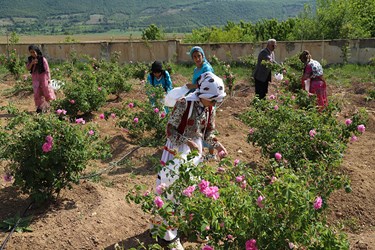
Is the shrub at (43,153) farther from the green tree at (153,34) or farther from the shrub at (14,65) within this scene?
the green tree at (153,34)

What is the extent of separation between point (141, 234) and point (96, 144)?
3.29 feet

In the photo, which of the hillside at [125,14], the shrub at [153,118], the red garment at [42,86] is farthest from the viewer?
the hillside at [125,14]

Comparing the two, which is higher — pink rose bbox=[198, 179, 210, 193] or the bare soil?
pink rose bbox=[198, 179, 210, 193]

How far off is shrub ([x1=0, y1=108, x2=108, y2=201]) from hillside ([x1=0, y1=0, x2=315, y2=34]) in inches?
5238

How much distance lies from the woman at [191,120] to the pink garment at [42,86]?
4853 millimetres

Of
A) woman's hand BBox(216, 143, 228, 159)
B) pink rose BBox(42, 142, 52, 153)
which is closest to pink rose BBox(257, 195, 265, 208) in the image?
woman's hand BBox(216, 143, 228, 159)

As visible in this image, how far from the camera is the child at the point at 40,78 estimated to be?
800 centimetres

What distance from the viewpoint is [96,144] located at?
15.0ft

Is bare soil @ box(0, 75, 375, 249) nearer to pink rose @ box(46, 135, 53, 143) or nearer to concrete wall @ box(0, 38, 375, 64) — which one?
pink rose @ box(46, 135, 53, 143)

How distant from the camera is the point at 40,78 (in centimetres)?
811

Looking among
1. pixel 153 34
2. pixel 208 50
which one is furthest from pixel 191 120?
pixel 153 34

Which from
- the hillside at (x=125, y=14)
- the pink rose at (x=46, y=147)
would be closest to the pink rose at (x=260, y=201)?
the pink rose at (x=46, y=147)

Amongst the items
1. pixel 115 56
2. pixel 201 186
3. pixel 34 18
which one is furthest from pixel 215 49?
pixel 34 18

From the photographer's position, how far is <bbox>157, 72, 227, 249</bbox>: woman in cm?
364
